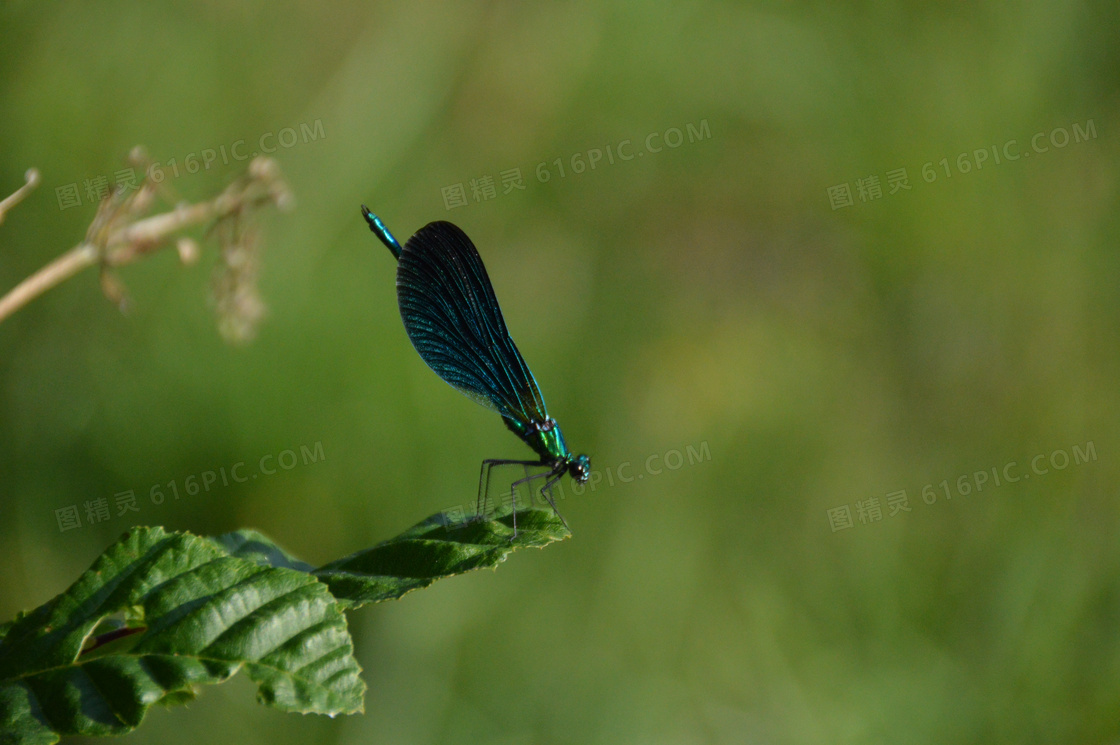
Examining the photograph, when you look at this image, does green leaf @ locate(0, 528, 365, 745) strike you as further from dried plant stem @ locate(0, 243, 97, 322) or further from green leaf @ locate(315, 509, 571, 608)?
dried plant stem @ locate(0, 243, 97, 322)

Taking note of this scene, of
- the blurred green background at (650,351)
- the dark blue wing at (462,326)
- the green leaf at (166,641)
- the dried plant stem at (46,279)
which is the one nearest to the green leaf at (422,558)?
the green leaf at (166,641)

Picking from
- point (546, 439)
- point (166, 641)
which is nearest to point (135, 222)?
point (166, 641)

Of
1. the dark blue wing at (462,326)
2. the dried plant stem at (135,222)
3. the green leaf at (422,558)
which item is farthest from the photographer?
the dark blue wing at (462,326)

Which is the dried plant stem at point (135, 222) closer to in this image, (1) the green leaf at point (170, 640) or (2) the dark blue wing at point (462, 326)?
(1) the green leaf at point (170, 640)

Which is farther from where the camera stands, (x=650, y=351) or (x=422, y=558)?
(x=650, y=351)

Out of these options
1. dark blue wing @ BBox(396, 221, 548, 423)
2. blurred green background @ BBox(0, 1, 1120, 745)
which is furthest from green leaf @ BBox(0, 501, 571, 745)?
blurred green background @ BBox(0, 1, 1120, 745)

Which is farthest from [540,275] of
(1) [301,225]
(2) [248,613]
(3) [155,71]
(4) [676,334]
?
(2) [248,613]

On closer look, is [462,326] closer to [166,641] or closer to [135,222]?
[135,222]
